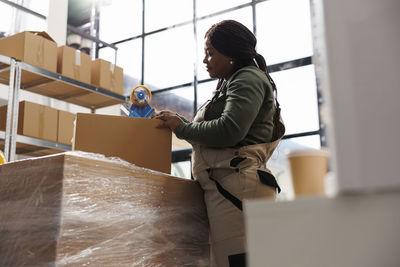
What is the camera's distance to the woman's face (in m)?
1.56

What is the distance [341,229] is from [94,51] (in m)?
6.08

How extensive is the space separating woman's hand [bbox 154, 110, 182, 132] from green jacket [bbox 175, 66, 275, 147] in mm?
22

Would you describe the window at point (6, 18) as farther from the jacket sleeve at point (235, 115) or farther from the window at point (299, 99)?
the jacket sleeve at point (235, 115)

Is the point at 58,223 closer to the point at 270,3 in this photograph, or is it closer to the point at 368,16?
the point at 368,16

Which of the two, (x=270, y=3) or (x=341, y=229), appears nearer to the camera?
(x=341, y=229)

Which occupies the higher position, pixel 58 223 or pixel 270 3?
pixel 270 3

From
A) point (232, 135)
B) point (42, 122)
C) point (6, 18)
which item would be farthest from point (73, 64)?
point (232, 135)

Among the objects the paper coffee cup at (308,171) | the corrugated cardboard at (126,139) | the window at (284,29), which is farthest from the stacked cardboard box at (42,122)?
the paper coffee cup at (308,171)

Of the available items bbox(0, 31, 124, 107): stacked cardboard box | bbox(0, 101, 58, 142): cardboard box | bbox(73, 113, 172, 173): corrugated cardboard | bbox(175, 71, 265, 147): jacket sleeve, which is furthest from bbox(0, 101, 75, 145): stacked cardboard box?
bbox(175, 71, 265, 147): jacket sleeve

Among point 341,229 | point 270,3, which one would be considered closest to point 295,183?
point 341,229

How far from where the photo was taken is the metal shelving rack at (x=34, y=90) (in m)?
3.37

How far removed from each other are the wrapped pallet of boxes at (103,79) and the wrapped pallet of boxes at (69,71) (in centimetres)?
9

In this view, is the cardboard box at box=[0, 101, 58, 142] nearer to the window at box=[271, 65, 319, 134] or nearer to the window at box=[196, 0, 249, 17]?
the window at box=[271, 65, 319, 134]

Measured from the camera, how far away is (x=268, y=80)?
1.49 meters
